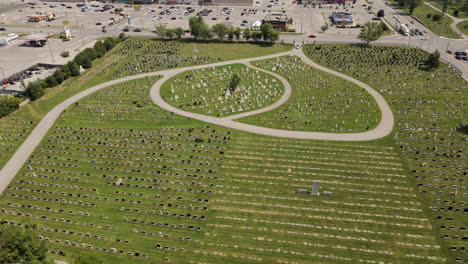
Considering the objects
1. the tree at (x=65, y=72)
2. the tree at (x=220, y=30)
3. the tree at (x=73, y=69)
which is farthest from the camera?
the tree at (x=220, y=30)

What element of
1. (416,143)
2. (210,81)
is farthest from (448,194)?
(210,81)

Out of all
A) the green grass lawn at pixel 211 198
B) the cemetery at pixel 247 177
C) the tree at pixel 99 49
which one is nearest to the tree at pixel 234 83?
the cemetery at pixel 247 177

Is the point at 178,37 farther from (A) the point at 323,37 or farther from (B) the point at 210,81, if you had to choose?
(A) the point at 323,37

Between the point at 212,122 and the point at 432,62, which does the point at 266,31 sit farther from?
the point at 212,122

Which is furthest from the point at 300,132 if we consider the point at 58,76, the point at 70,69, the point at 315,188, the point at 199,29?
the point at 70,69

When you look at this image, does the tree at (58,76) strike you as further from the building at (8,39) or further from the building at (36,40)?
the building at (8,39)

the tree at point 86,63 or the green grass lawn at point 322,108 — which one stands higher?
the tree at point 86,63

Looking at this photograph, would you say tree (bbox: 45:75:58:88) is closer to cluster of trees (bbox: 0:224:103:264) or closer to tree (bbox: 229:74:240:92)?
tree (bbox: 229:74:240:92)
